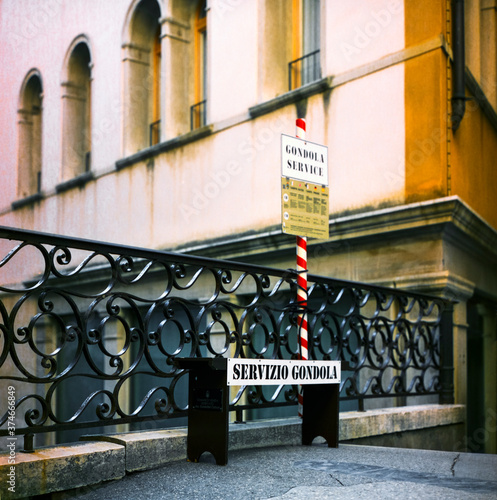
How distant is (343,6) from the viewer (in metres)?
10.9

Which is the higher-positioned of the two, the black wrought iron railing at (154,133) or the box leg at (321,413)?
the black wrought iron railing at (154,133)

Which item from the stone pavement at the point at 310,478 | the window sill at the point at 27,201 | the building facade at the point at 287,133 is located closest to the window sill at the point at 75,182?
the building facade at the point at 287,133

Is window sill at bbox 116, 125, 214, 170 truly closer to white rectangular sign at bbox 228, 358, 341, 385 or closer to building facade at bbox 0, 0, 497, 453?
building facade at bbox 0, 0, 497, 453

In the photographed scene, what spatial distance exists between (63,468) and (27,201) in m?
15.1

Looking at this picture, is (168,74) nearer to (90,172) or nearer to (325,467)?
(90,172)

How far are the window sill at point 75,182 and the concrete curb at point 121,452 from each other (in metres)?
10.5

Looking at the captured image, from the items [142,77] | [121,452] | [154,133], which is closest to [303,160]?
[121,452]

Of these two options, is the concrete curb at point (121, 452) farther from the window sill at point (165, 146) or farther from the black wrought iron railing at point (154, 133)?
the black wrought iron railing at point (154, 133)

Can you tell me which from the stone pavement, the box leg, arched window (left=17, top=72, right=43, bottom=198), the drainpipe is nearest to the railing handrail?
the box leg

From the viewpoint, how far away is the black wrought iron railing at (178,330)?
191 inches

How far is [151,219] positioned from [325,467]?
967 centimetres

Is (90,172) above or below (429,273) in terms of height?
above

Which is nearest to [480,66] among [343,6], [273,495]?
[343,6]

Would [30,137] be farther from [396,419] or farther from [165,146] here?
[396,419]
